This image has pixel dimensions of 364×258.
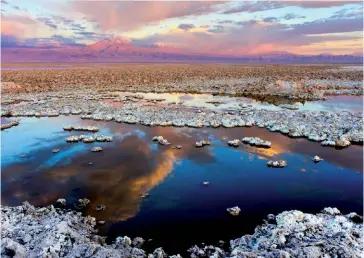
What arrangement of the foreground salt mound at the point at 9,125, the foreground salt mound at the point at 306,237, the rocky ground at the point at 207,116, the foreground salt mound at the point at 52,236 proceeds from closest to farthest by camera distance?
1. the foreground salt mound at the point at 306,237
2. the foreground salt mound at the point at 52,236
3. the rocky ground at the point at 207,116
4. the foreground salt mound at the point at 9,125

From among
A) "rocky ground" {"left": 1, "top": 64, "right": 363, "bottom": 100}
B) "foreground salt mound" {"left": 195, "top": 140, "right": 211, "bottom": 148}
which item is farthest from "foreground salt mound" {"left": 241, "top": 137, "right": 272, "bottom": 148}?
"rocky ground" {"left": 1, "top": 64, "right": 363, "bottom": 100}

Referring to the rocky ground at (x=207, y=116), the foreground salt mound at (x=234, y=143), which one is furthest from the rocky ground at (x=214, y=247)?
the rocky ground at (x=207, y=116)

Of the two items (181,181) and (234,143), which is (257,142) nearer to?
(234,143)

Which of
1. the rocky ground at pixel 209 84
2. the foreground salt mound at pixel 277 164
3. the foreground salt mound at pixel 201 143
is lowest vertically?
the foreground salt mound at pixel 277 164

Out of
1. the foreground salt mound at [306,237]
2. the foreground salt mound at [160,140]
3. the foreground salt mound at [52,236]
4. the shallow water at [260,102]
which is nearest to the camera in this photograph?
the foreground salt mound at [306,237]

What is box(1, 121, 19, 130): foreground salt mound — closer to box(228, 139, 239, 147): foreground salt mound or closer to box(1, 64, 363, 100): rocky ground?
box(228, 139, 239, 147): foreground salt mound

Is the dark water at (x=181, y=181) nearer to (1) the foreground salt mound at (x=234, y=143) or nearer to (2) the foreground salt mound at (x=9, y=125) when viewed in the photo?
(1) the foreground salt mound at (x=234, y=143)
